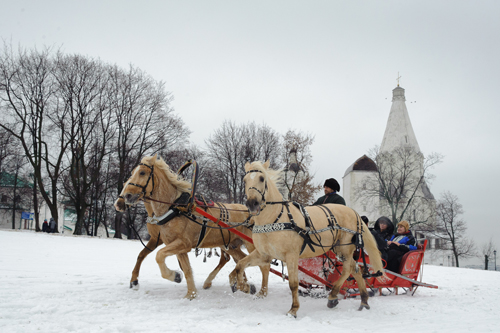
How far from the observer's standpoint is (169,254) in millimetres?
5902

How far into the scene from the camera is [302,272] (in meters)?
7.09

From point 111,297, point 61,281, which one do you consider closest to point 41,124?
point 61,281

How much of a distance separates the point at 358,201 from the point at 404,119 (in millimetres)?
12155

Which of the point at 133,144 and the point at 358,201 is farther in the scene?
the point at 358,201

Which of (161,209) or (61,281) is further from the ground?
(161,209)

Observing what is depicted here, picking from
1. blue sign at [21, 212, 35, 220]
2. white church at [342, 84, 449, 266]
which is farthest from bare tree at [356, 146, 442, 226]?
blue sign at [21, 212, 35, 220]

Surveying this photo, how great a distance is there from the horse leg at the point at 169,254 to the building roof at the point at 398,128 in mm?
43618

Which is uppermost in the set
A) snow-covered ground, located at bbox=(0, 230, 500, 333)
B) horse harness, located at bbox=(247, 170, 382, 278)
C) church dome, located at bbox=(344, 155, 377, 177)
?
church dome, located at bbox=(344, 155, 377, 177)

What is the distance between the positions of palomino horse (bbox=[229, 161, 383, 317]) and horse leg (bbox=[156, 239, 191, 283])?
963 millimetres

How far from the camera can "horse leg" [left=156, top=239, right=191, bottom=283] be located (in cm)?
584

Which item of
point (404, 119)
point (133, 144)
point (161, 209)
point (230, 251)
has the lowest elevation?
point (230, 251)

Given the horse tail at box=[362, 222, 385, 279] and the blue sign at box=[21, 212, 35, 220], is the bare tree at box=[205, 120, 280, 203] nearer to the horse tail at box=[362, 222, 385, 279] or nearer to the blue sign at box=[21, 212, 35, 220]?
the horse tail at box=[362, 222, 385, 279]

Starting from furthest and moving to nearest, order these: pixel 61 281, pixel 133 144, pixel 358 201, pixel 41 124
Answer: pixel 358 201 → pixel 133 144 → pixel 41 124 → pixel 61 281

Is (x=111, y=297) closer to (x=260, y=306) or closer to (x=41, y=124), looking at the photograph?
(x=260, y=306)
